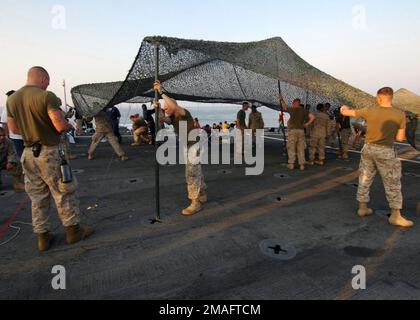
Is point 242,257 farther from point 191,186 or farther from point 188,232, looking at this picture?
point 191,186

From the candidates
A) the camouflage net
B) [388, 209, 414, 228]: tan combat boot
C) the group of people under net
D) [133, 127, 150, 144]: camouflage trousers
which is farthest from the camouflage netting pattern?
[133, 127, 150, 144]: camouflage trousers

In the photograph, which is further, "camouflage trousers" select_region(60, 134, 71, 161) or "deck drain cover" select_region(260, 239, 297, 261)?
"camouflage trousers" select_region(60, 134, 71, 161)

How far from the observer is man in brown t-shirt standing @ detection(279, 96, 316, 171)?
24.8ft

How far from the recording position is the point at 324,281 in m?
2.76

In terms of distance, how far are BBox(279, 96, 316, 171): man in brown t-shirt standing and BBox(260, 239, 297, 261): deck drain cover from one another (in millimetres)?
4593

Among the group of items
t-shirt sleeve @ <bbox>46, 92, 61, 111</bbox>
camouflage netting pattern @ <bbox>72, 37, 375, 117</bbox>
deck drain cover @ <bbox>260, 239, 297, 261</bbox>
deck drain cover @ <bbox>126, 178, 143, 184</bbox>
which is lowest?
deck drain cover @ <bbox>260, 239, 297, 261</bbox>

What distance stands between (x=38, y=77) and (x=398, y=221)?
538 cm

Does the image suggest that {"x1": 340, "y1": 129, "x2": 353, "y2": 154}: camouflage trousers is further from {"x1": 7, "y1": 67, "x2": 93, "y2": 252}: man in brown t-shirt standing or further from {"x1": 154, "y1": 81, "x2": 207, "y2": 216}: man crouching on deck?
{"x1": 7, "y1": 67, "x2": 93, "y2": 252}: man in brown t-shirt standing

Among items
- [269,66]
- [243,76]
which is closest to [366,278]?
[269,66]

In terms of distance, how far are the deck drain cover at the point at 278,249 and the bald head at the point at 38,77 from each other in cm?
349

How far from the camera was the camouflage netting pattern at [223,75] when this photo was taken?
5184 millimetres
